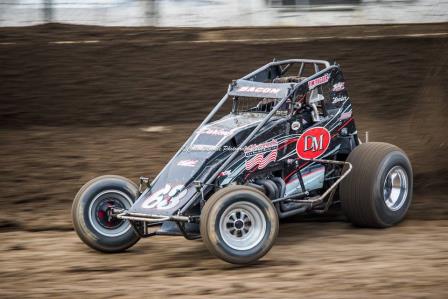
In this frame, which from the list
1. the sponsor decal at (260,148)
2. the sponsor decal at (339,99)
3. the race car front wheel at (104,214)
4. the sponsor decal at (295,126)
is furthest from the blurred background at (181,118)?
the sponsor decal at (339,99)

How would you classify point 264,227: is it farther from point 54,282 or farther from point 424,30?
point 424,30

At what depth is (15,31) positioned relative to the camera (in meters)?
16.2

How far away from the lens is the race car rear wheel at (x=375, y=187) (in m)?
10.3

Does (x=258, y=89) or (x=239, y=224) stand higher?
(x=258, y=89)

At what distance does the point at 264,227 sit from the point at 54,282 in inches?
79.2

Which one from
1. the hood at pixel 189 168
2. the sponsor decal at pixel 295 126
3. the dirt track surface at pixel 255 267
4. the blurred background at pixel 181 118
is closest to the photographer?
the dirt track surface at pixel 255 267

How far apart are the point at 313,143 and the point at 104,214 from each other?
2.37 meters

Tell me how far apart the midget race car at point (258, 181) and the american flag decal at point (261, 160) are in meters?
0.01

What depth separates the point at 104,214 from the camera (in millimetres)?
9883

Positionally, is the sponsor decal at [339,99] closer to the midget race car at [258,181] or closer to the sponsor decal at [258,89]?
the midget race car at [258,181]

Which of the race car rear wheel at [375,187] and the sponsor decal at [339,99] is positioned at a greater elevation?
the sponsor decal at [339,99]

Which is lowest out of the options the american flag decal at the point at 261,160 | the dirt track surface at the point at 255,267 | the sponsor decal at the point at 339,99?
the dirt track surface at the point at 255,267

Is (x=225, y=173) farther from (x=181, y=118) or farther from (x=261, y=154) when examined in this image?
(x=181, y=118)

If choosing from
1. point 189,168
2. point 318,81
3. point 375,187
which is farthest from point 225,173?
point 375,187
